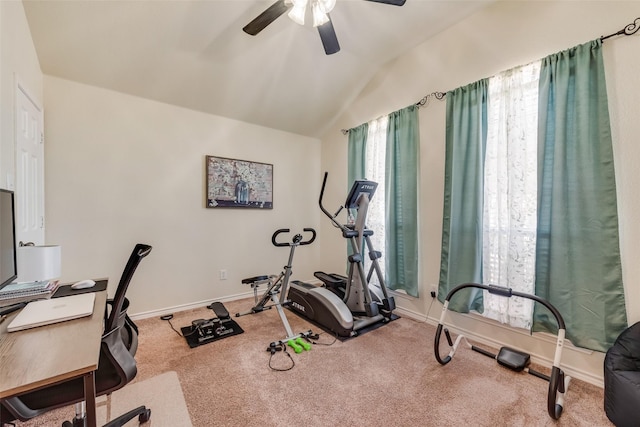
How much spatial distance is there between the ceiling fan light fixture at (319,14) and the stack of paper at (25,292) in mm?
2403

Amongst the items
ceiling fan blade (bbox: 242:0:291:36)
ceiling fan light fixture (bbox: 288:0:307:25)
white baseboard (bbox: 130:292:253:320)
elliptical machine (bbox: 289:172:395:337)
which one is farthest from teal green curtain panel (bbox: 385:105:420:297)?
white baseboard (bbox: 130:292:253:320)

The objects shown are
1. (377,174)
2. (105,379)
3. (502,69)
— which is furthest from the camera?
(377,174)

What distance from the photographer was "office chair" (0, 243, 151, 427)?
38.7 inches

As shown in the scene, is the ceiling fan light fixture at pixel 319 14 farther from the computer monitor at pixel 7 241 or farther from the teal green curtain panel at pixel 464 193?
the computer monitor at pixel 7 241

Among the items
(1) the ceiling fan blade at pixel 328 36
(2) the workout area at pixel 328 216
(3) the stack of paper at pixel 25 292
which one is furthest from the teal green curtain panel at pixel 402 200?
(3) the stack of paper at pixel 25 292

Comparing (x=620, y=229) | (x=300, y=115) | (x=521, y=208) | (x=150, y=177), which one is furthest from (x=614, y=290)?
(x=150, y=177)

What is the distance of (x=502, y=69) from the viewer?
2.27 metres

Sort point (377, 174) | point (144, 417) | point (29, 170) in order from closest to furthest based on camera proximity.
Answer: point (144, 417) → point (29, 170) → point (377, 174)

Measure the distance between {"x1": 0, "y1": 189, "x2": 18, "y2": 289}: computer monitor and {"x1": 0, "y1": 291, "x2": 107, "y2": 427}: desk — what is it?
0.24m

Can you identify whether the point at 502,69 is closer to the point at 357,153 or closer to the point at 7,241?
the point at 357,153

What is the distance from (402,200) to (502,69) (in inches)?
56.9

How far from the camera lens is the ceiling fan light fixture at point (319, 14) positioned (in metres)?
1.83

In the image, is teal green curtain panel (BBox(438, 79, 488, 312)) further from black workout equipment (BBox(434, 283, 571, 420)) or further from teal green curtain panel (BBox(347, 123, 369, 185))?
teal green curtain panel (BBox(347, 123, 369, 185))

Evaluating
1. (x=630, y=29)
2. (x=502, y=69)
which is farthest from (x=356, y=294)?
(x=630, y=29)
